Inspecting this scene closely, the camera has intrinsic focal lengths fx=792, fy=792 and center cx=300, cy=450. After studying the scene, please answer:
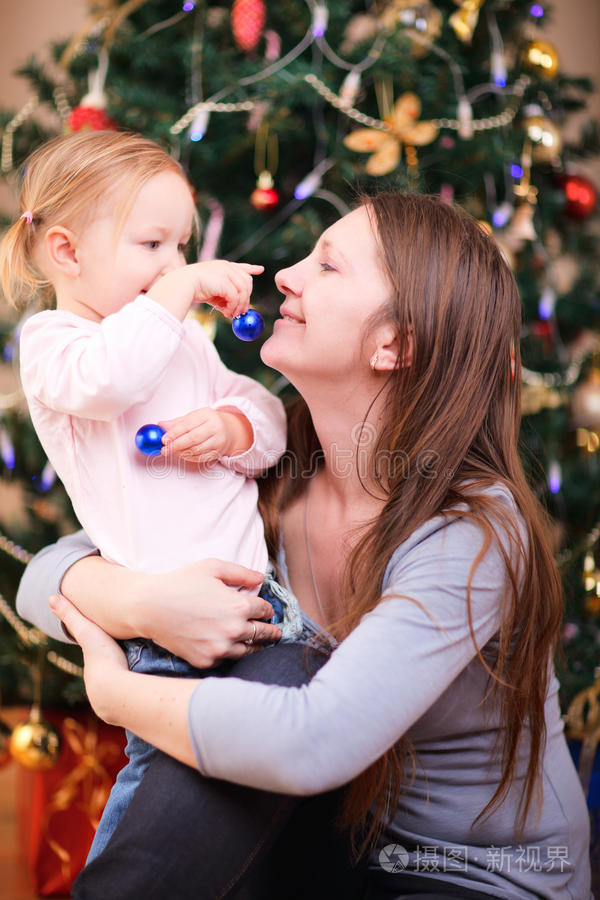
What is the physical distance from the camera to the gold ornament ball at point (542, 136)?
1.82m

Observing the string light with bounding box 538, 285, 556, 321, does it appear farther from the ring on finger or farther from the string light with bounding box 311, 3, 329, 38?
the ring on finger

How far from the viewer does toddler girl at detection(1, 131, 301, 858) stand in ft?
3.23

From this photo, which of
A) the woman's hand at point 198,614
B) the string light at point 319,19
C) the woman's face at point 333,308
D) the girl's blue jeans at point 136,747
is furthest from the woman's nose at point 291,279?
the string light at point 319,19

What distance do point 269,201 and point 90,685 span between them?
109 cm

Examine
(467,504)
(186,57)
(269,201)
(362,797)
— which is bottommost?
(362,797)

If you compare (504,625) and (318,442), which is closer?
(504,625)

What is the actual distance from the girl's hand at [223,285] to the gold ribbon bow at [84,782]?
1.19 metres

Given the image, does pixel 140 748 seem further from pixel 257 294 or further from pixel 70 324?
pixel 257 294

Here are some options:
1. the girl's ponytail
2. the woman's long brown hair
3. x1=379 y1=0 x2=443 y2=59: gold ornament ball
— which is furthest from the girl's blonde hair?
x1=379 y1=0 x2=443 y2=59: gold ornament ball

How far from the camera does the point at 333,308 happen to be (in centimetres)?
113

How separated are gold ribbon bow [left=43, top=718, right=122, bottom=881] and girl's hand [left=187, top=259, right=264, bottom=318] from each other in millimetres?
1187

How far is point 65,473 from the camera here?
3.54 ft

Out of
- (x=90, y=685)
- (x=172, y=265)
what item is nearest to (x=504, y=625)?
(x=90, y=685)

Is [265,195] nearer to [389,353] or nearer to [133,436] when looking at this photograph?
[389,353]
